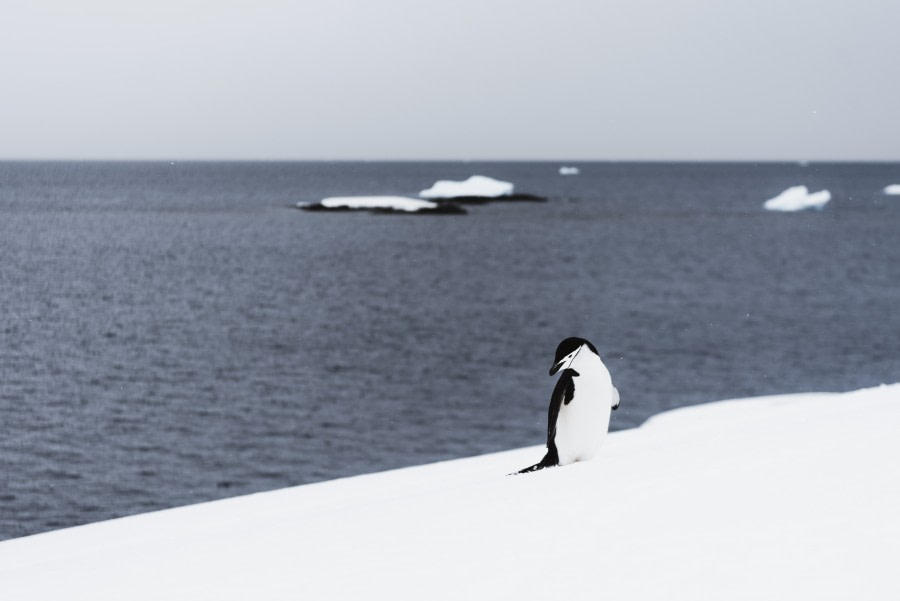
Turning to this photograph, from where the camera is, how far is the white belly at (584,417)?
175 inches

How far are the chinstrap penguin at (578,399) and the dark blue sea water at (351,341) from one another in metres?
7.94

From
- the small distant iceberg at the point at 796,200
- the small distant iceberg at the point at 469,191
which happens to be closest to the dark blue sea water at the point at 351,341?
the small distant iceberg at the point at 796,200

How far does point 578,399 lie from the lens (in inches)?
175

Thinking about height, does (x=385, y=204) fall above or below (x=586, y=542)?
above

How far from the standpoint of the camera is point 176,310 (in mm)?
25922

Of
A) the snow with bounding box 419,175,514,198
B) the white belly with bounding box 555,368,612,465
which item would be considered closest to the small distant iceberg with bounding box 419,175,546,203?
the snow with bounding box 419,175,514,198

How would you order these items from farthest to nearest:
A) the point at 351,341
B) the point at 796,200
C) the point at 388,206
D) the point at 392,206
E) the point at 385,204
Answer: the point at 796,200 → the point at 385,204 → the point at 388,206 → the point at 392,206 → the point at 351,341

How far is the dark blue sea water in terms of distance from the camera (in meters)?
13.3

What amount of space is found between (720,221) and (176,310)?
1737 inches

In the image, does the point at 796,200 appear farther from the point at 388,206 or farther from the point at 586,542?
the point at 586,542

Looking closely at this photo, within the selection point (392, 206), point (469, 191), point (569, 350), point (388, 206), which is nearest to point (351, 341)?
point (569, 350)

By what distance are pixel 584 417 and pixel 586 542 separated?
1355mm

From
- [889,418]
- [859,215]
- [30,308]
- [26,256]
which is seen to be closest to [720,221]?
[859,215]

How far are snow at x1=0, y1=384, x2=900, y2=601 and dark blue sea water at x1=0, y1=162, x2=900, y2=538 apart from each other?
8.31m
